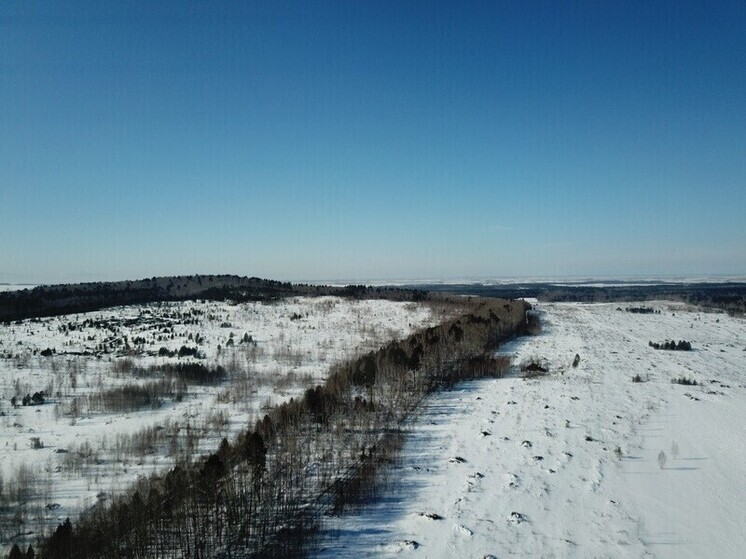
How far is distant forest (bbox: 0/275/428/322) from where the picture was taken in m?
36.2

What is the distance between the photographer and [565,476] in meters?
7.66

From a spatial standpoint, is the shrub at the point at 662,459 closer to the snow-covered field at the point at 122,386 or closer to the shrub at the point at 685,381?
the shrub at the point at 685,381

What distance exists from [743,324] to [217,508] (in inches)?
1796

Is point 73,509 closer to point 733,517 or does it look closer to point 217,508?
point 217,508

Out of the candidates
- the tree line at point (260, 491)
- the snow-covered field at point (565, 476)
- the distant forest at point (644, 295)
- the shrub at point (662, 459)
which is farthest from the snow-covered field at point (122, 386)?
Answer: the distant forest at point (644, 295)

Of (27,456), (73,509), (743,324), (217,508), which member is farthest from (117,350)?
(743,324)

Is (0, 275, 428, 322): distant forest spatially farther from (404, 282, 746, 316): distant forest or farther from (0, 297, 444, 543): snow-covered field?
(404, 282, 746, 316): distant forest

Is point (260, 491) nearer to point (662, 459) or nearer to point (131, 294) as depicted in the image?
point (662, 459)

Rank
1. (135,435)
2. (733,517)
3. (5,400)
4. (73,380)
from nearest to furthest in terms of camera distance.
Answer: (733,517)
(135,435)
(5,400)
(73,380)

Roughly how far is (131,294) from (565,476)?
49.3 m

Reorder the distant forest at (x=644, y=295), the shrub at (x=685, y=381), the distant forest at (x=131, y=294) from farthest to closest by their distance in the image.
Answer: the distant forest at (x=644, y=295), the distant forest at (x=131, y=294), the shrub at (x=685, y=381)

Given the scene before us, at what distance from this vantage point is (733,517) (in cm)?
634

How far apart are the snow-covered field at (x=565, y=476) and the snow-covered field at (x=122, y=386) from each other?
184 inches

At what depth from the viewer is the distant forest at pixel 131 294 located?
3622cm
